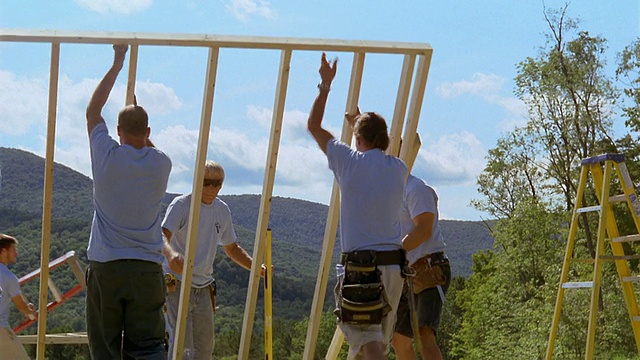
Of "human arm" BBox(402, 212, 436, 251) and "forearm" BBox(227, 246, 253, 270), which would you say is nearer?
"human arm" BBox(402, 212, 436, 251)

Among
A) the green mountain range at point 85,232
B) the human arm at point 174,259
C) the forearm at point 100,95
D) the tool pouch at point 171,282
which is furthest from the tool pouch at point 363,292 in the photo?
the green mountain range at point 85,232

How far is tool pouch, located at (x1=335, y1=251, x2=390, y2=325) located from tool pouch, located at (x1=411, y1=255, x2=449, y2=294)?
1.08 metres

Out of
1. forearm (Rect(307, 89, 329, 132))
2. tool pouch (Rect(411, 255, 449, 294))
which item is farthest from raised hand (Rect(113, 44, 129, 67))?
tool pouch (Rect(411, 255, 449, 294))

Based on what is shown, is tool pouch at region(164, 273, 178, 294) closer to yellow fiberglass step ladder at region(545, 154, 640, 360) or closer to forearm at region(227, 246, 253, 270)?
forearm at region(227, 246, 253, 270)

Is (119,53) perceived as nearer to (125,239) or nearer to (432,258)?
(125,239)

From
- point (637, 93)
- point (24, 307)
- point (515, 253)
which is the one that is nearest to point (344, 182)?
point (24, 307)

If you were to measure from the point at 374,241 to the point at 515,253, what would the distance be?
113 ft

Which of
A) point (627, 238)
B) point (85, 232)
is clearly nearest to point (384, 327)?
point (627, 238)

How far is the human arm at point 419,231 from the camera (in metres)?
5.27

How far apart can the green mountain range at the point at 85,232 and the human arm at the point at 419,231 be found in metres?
14.1

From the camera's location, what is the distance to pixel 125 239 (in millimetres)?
4512

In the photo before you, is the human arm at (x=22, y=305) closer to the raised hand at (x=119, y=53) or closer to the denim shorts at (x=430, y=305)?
the raised hand at (x=119, y=53)

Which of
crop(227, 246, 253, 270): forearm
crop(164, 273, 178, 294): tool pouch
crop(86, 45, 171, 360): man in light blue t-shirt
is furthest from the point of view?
crop(227, 246, 253, 270): forearm

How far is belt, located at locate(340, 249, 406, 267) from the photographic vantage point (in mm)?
4586
